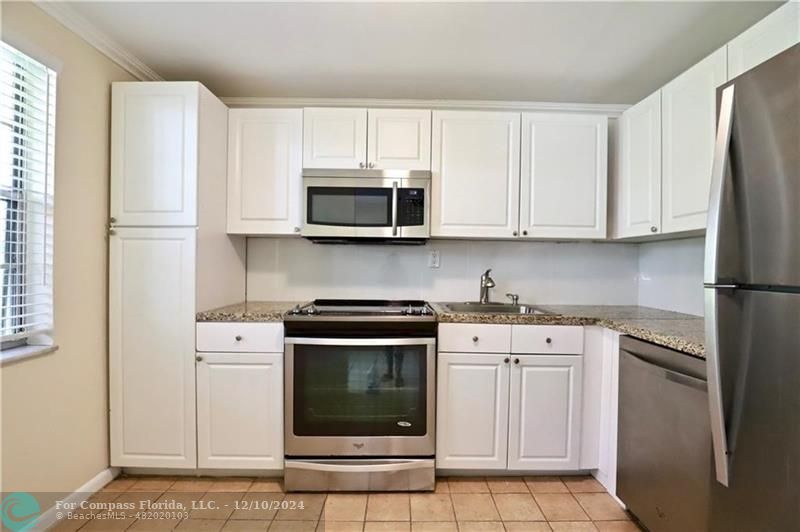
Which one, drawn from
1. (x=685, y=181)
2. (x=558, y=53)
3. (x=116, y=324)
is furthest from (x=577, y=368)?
(x=116, y=324)

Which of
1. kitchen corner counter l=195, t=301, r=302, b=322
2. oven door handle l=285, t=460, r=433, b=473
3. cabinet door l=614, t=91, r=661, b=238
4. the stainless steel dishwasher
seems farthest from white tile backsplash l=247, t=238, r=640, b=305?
oven door handle l=285, t=460, r=433, b=473

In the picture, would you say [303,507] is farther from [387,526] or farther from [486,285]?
[486,285]

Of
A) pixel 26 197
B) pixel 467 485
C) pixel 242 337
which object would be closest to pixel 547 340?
pixel 467 485

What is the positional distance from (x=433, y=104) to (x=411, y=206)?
2.46 ft

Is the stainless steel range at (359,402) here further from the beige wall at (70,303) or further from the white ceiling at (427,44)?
the white ceiling at (427,44)

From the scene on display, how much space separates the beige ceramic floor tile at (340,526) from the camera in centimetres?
164

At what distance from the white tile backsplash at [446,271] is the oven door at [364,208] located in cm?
39

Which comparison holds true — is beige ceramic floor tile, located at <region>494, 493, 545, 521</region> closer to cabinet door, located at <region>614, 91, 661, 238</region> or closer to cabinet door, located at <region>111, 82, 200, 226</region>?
cabinet door, located at <region>614, 91, 661, 238</region>

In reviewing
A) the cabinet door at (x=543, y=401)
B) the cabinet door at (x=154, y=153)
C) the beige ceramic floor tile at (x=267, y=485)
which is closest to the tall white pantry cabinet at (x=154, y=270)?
the cabinet door at (x=154, y=153)

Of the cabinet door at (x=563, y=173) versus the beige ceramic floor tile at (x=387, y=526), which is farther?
the cabinet door at (x=563, y=173)

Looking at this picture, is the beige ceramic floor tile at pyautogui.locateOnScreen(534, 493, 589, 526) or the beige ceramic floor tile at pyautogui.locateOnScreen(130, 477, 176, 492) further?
the beige ceramic floor tile at pyautogui.locateOnScreen(130, 477, 176, 492)

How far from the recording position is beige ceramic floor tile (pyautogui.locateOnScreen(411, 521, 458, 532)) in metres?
1.65

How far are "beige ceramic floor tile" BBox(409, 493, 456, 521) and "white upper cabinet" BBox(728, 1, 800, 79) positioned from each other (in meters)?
2.21

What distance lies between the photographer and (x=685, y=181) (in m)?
1.71
